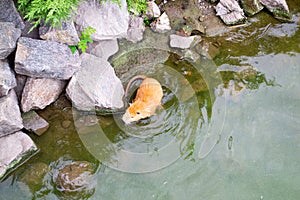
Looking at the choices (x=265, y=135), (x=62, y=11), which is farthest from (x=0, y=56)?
(x=265, y=135)

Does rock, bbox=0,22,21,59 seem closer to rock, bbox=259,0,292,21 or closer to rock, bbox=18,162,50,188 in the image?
rock, bbox=18,162,50,188

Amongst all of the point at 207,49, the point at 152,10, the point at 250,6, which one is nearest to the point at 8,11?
the point at 152,10

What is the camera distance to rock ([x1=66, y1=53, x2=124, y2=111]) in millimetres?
4512

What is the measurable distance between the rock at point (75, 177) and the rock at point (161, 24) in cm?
Result: 217

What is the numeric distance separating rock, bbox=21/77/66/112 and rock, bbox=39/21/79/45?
1.70ft

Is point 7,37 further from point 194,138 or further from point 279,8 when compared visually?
point 279,8

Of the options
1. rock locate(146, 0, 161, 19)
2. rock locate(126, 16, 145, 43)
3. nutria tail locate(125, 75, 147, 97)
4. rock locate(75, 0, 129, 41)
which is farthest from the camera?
rock locate(146, 0, 161, 19)

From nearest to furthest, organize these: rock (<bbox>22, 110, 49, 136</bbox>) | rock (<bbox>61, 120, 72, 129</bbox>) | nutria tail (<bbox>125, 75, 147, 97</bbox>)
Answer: rock (<bbox>22, 110, 49, 136</bbox>) < rock (<bbox>61, 120, 72, 129</bbox>) < nutria tail (<bbox>125, 75, 147, 97</bbox>)

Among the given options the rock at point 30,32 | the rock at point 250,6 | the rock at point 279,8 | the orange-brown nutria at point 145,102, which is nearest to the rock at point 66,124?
the orange-brown nutria at point 145,102

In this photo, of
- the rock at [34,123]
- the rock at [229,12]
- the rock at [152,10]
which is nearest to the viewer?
the rock at [34,123]

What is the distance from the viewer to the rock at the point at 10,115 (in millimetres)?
4070

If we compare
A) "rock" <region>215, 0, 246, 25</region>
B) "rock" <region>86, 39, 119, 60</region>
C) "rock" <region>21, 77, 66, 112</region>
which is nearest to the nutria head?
"rock" <region>86, 39, 119, 60</region>

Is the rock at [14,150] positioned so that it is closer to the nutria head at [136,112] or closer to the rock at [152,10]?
the nutria head at [136,112]

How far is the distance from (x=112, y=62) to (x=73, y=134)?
113 centimetres
